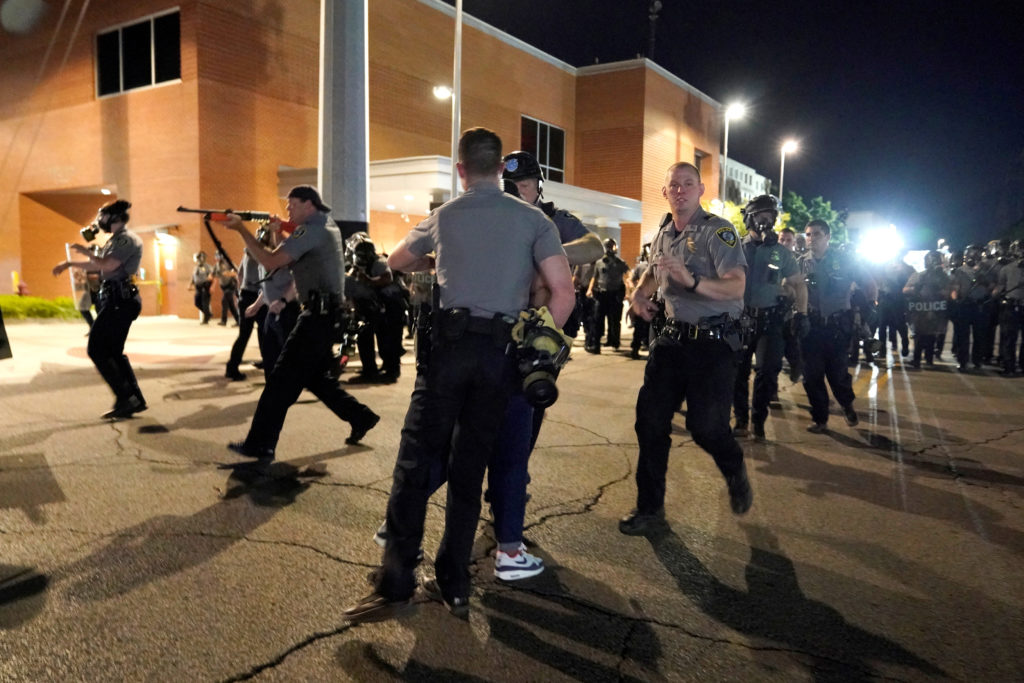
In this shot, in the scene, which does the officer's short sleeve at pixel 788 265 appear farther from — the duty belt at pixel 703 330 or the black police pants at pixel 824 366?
the duty belt at pixel 703 330

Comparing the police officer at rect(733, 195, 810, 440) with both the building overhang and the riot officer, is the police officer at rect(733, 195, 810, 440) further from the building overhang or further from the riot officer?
the building overhang

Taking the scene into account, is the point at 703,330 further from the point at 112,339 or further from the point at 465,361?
the point at 112,339

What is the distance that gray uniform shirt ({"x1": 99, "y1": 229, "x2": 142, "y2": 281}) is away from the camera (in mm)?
6582

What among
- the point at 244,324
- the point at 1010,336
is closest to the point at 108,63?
the point at 244,324

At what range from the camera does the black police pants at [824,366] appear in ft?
22.9

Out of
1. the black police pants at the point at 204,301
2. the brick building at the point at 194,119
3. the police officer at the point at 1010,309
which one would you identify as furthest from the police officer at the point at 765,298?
the black police pants at the point at 204,301

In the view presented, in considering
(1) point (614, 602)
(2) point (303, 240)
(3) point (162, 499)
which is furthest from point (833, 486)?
(3) point (162, 499)

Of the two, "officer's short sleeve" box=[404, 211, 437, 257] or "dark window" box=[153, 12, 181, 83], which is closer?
"officer's short sleeve" box=[404, 211, 437, 257]

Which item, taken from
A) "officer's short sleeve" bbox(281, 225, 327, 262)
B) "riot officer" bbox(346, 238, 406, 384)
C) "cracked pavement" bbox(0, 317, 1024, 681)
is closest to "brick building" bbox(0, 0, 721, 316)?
"riot officer" bbox(346, 238, 406, 384)

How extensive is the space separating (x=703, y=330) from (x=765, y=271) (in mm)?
2644

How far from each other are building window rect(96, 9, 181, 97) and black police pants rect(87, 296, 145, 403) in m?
17.8

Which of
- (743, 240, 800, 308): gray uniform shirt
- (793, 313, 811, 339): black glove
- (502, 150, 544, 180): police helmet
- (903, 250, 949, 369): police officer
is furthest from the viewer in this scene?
(903, 250, 949, 369): police officer

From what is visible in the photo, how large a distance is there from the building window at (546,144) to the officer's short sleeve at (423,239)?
31021 millimetres

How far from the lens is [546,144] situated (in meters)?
35.6
